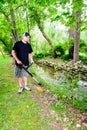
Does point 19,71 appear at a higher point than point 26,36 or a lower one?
lower

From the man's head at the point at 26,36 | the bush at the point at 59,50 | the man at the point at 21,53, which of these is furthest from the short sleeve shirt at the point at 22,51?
the bush at the point at 59,50

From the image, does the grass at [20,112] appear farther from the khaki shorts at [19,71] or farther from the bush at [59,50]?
the bush at [59,50]

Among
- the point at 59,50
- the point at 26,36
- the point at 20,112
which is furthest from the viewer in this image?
the point at 59,50

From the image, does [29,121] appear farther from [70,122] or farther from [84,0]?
[84,0]

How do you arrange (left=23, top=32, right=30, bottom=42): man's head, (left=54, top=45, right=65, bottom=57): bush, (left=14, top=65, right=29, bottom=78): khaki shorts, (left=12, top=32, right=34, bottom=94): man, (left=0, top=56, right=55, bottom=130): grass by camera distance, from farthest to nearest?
1. (left=54, top=45, right=65, bottom=57): bush
2. (left=14, top=65, right=29, bottom=78): khaki shorts
3. (left=12, top=32, right=34, bottom=94): man
4. (left=23, top=32, right=30, bottom=42): man's head
5. (left=0, top=56, right=55, bottom=130): grass

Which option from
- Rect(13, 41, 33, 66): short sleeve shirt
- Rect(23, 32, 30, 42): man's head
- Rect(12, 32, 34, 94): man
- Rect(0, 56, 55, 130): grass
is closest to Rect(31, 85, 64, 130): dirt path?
Rect(0, 56, 55, 130): grass

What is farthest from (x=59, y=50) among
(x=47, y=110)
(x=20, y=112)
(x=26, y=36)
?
(x=20, y=112)

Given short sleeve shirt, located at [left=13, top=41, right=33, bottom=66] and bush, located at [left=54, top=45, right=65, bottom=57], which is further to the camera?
bush, located at [left=54, top=45, right=65, bottom=57]

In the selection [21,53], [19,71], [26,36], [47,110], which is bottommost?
[47,110]

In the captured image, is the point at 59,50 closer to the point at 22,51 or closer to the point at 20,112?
the point at 22,51

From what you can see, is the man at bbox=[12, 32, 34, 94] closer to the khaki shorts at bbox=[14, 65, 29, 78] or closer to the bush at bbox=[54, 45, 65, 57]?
the khaki shorts at bbox=[14, 65, 29, 78]

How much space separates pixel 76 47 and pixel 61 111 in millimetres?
10269

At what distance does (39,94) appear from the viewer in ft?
20.9

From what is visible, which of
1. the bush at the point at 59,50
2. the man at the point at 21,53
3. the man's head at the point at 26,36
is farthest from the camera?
the bush at the point at 59,50
